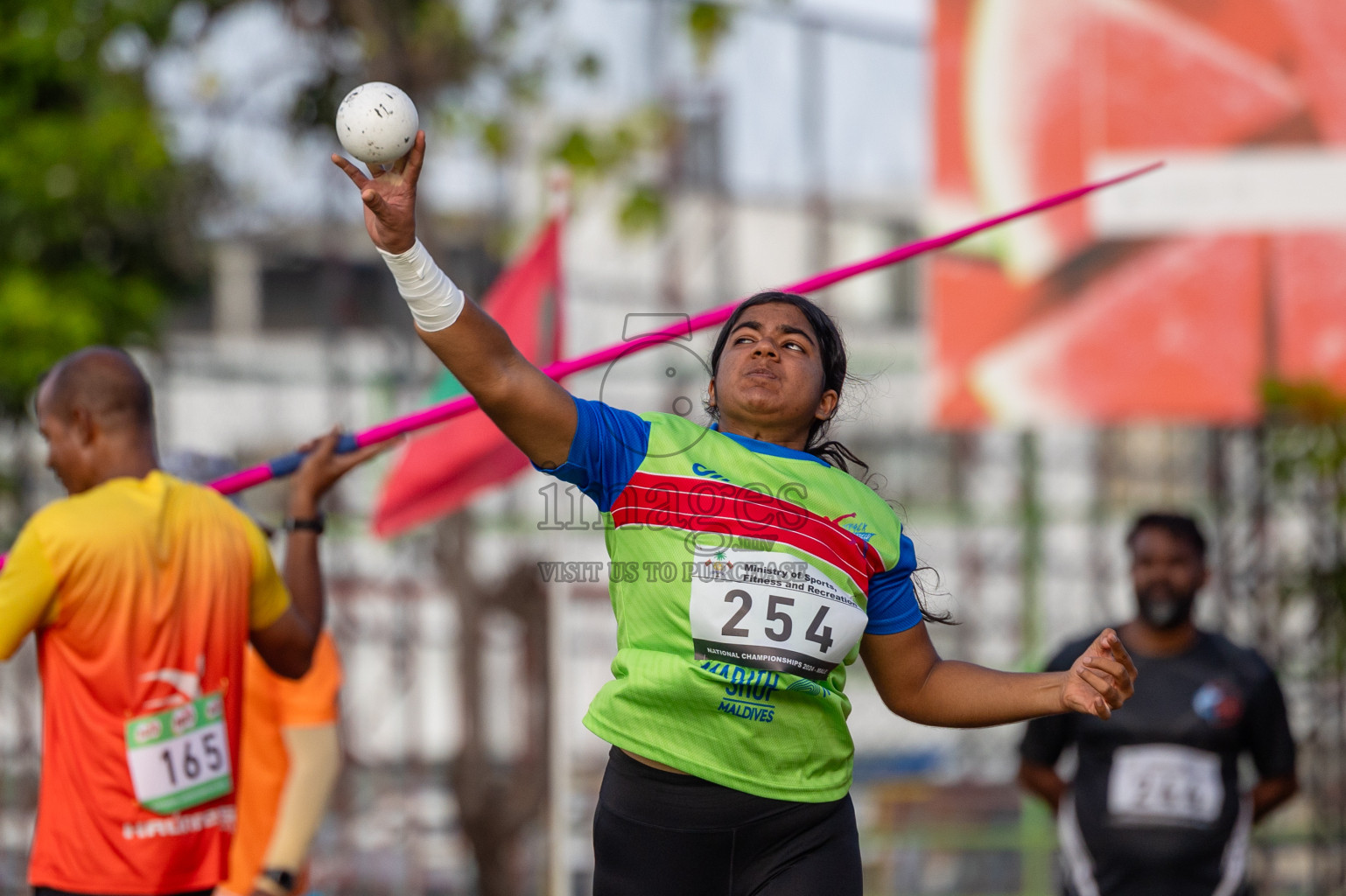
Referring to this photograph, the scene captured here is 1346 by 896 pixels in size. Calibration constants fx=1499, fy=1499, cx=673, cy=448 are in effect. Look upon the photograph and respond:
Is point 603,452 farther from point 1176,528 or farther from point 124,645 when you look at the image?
point 1176,528

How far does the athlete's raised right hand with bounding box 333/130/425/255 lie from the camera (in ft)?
7.04

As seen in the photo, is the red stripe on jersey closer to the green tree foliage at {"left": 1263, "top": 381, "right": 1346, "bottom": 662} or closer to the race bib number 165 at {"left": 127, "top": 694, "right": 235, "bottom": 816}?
the race bib number 165 at {"left": 127, "top": 694, "right": 235, "bottom": 816}

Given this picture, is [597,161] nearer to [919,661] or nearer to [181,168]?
[181,168]

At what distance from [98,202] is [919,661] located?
489 centimetres

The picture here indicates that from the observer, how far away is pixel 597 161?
6.99 metres

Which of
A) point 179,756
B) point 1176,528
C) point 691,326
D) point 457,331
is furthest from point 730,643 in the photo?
point 1176,528

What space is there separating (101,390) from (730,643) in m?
1.52

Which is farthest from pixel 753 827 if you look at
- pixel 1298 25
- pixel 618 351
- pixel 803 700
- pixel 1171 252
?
pixel 1298 25

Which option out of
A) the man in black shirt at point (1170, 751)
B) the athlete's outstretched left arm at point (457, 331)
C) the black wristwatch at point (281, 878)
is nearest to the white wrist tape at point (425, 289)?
the athlete's outstretched left arm at point (457, 331)

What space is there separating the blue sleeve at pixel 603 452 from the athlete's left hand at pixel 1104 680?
2.61 ft

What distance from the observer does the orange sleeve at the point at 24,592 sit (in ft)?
9.45

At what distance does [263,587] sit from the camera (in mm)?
3244

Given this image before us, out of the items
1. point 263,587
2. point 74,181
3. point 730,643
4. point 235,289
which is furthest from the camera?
point 235,289

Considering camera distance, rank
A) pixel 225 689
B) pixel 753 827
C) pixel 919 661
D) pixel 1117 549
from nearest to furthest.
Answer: pixel 753 827 → pixel 919 661 → pixel 225 689 → pixel 1117 549
